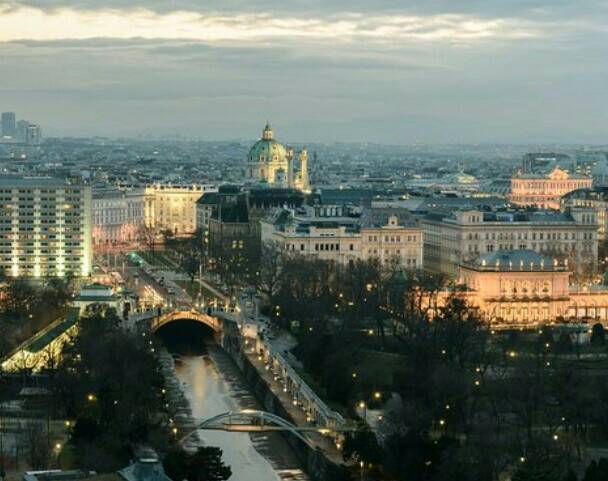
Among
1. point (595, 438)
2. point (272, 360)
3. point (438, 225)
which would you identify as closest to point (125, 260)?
point (438, 225)

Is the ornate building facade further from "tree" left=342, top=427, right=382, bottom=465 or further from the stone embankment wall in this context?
"tree" left=342, top=427, right=382, bottom=465

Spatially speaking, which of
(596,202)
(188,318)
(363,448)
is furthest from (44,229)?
(363,448)

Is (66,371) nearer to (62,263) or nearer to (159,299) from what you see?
(159,299)

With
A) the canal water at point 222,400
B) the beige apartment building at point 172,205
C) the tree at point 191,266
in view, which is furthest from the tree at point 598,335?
the beige apartment building at point 172,205

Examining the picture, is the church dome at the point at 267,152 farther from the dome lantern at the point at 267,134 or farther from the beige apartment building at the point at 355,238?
the beige apartment building at the point at 355,238

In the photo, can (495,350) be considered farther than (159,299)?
No

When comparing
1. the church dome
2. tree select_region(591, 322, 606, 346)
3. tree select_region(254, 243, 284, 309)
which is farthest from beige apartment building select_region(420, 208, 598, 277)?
the church dome
